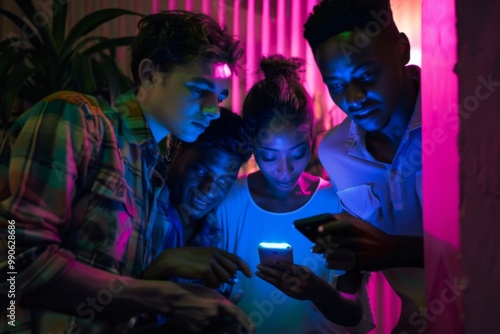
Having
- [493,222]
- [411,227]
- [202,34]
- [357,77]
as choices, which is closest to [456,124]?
[493,222]

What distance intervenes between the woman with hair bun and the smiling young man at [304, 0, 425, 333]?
0.13 metres

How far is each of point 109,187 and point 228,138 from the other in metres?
0.51

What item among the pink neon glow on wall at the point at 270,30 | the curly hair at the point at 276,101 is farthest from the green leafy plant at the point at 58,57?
the curly hair at the point at 276,101

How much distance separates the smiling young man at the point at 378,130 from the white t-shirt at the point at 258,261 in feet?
0.54

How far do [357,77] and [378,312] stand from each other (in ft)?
3.23

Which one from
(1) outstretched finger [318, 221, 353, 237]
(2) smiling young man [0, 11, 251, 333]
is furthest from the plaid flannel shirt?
(1) outstretched finger [318, 221, 353, 237]

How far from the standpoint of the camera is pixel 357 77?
161 centimetres

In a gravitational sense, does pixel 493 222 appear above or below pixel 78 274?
above

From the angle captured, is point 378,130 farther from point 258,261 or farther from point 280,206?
point 258,261

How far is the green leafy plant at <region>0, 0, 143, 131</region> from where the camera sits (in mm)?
2180

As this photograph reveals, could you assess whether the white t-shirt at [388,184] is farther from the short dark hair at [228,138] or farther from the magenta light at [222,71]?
the magenta light at [222,71]

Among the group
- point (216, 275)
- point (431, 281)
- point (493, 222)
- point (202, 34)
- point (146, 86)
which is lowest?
point (216, 275)

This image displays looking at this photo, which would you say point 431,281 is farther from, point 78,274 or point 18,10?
point 18,10

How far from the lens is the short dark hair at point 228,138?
177 centimetres
